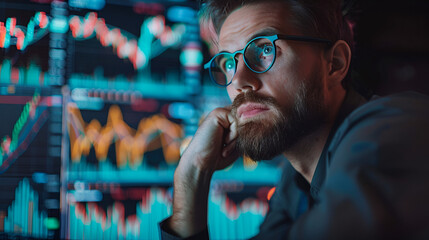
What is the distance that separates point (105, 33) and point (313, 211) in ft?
3.53

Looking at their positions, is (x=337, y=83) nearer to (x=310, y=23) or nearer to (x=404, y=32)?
(x=310, y=23)

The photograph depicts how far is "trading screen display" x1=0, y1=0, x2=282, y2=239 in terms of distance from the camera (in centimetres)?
124

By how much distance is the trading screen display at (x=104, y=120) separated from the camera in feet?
4.07

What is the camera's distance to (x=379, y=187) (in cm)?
61

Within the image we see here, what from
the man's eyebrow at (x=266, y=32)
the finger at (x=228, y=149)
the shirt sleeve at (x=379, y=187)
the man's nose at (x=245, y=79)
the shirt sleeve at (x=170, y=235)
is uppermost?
the man's eyebrow at (x=266, y=32)

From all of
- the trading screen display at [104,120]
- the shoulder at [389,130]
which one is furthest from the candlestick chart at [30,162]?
the shoulder at [389,130]

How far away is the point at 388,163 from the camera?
628 millimetres

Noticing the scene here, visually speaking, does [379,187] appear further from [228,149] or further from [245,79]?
[228,149]

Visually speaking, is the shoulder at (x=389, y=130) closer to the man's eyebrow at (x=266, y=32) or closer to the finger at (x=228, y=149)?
the man's eyebrow at (x=266, y=32)

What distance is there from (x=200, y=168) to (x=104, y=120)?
0.46 m

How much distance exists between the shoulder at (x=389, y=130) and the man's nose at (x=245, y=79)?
0.95 ft

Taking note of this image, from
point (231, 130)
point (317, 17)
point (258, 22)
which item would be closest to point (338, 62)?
point (317, 17)

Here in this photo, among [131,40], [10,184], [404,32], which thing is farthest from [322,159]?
[404,32]

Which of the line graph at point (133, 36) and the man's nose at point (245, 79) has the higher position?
the line graph at point (133, 36)
